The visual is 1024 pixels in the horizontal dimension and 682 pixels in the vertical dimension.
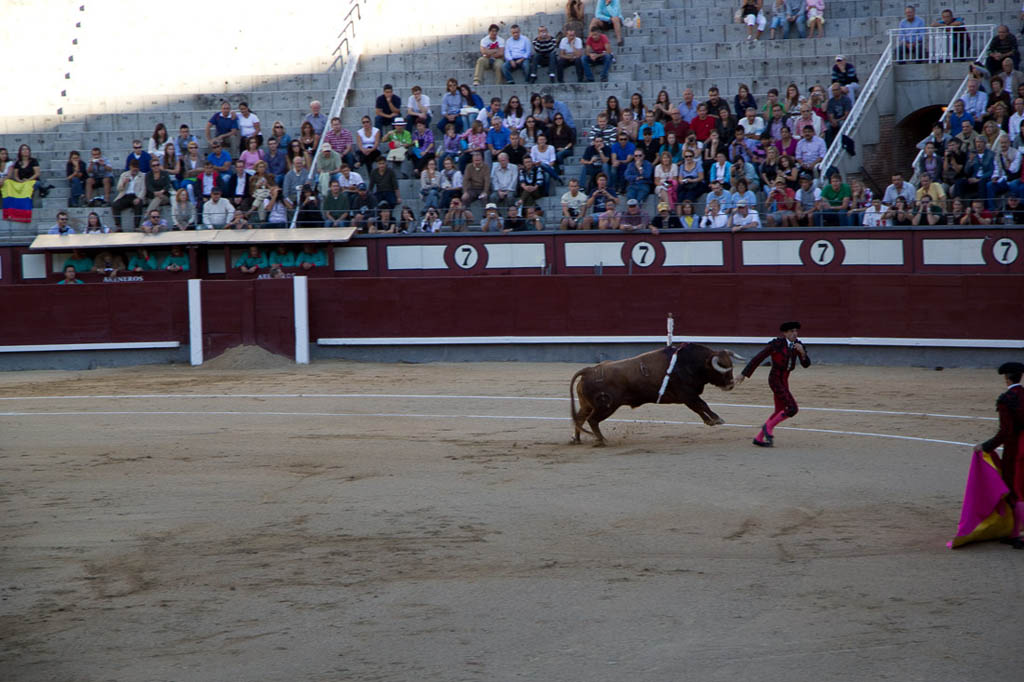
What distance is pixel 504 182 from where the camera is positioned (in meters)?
19.4

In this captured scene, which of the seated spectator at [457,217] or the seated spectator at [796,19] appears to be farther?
the seated spectator at [796,19]

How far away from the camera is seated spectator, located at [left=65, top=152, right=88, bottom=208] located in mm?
21250

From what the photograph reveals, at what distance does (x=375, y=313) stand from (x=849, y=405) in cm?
826

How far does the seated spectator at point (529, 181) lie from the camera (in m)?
19.3

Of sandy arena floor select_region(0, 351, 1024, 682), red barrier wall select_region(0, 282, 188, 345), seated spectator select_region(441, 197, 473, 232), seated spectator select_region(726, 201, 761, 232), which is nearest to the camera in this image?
sandy arena floor select_region(0, 351, 1024, 682)

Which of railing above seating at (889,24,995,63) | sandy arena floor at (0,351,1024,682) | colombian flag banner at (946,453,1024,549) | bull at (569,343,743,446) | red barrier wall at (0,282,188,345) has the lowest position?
sandy arena floor at (0,351,1024,682)

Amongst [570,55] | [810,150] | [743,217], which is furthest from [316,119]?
[810,150]

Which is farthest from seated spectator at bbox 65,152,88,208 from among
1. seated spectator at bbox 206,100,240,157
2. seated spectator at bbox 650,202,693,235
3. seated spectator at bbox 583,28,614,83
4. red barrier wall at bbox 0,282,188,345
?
seated spectator at bbox 650,202,693,235

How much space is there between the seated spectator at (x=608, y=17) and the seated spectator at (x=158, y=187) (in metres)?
8.34

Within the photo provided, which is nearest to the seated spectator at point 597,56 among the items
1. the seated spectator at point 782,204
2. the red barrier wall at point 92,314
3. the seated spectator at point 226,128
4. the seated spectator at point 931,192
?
the seated spectator at point 782,204

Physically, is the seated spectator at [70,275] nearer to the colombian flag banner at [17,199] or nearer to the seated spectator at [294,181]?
the colombian flag banner at [17,199]

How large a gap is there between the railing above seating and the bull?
1188 centimetres

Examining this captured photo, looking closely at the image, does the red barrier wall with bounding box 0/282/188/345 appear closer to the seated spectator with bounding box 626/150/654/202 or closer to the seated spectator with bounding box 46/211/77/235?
the seated spectator with bounding box 46/211/77/235

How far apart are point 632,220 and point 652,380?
8.19 m
